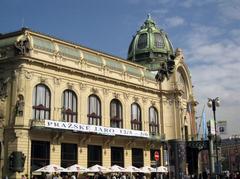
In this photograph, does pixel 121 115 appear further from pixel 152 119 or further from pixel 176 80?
pixel 176 80

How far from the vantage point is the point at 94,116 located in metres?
56.5

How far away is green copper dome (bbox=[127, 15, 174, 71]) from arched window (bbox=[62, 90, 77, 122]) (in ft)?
72.8

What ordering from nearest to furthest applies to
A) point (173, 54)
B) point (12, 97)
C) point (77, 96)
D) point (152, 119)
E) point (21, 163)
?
point (21, 163) < point (12, 97) < point (77, 96) < point (152, 119) < point (173, 54)

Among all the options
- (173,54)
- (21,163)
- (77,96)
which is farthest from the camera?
Result: (173,54)

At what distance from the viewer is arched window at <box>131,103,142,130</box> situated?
62.9 m

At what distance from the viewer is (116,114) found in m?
60.3

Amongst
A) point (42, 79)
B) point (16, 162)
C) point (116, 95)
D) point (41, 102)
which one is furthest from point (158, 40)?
point (16, 162)

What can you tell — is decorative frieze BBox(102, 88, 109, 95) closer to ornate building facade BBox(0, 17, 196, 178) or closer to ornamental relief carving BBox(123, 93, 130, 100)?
ornate building facade BBox(0, 17, 196, 178)

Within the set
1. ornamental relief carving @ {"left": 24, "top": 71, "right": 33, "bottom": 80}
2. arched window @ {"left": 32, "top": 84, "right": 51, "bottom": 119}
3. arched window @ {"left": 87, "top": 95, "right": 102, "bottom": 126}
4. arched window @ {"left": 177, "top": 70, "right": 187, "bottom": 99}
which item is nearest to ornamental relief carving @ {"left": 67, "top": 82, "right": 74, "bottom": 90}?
arched window @ {"left": 32, "top": 84, "right": 51, "bottom": 119}

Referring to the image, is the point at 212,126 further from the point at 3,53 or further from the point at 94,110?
the point at 3,53

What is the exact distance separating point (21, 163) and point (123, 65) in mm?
24556

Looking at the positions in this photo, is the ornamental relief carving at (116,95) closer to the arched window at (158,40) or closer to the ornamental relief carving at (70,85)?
the ornamental relief carving at (70,85)

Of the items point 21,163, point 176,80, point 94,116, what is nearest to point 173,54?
point 176,80

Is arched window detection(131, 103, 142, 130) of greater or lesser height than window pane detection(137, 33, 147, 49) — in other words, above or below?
below
